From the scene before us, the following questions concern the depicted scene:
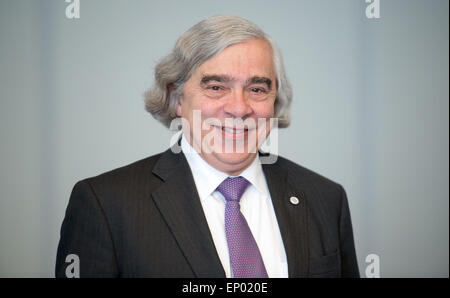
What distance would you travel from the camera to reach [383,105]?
235 cm

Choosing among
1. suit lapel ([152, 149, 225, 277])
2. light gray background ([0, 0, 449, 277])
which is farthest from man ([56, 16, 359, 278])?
light gray background ([0, 0, 449, 277])

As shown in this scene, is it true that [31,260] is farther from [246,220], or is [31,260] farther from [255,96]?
[255,96]

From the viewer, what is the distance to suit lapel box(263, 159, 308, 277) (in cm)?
156

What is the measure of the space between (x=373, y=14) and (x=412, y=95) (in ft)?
1.54

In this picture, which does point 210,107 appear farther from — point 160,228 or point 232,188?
point 160,228

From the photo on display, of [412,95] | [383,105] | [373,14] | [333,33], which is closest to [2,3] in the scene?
[333,33]

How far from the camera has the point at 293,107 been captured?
2285 mm

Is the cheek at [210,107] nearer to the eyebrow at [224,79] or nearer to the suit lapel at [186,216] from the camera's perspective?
the eyebrow at [224,79]

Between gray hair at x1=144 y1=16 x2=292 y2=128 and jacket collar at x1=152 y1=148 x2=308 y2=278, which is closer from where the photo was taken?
jacket collar at x1=152 y1=148 x2=308 y2=278

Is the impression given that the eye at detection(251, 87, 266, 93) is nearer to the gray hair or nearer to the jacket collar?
the gray hair

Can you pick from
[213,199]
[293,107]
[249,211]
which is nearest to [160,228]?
[213,199]

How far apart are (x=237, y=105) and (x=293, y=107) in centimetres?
78

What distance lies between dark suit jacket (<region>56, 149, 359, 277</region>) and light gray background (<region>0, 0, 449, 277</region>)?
1.34 feet

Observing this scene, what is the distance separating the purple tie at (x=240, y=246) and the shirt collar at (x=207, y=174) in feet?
0.25
